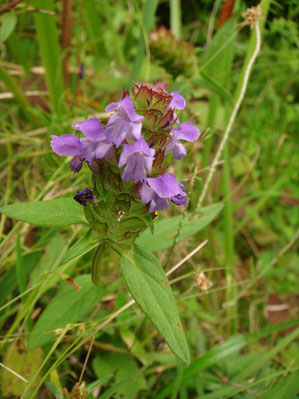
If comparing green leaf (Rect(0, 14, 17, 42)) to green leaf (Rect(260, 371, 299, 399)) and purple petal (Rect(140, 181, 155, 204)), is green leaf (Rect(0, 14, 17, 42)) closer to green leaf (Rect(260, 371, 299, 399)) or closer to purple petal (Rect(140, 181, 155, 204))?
purple petal (Rect(140, 181, 155, 204))

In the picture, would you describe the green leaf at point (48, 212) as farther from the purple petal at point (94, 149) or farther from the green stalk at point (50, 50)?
the green stalk at point (50, 50)

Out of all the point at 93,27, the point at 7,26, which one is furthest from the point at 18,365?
the point at 93,27

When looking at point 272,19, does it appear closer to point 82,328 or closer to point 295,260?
point 295,260

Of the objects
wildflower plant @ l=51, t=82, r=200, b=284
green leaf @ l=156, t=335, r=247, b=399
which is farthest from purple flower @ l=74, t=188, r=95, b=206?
green leaf @ l=156, t=335, r=247, b=399

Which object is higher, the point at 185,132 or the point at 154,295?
the point at 185,132

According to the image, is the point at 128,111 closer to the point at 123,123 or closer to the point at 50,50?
the point at 123,123

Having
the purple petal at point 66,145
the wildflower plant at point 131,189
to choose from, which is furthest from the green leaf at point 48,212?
the purple petal at point 66,145

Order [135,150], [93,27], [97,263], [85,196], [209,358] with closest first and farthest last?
[135,150]
[85,196]
[97,263]
[209,358]
[93,27]

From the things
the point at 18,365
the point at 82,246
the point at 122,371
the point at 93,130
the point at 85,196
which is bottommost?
the point at 122,371
